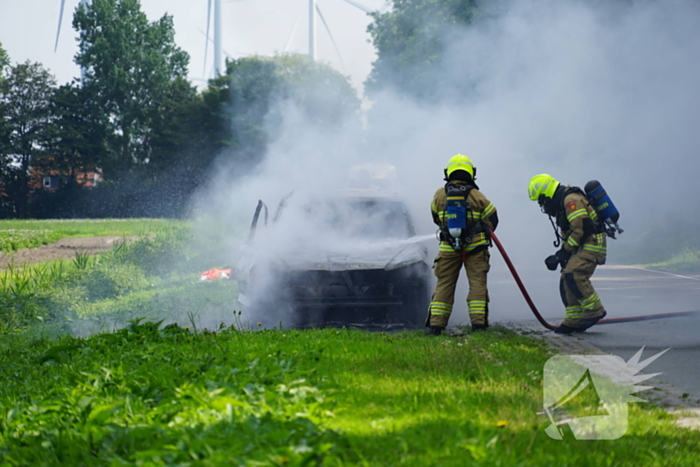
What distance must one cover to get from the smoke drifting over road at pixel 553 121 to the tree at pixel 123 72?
2859 centimetres

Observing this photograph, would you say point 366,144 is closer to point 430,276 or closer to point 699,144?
point 699,144

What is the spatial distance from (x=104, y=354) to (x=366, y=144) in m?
18.4

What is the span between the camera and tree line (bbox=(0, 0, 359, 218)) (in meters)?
43.9

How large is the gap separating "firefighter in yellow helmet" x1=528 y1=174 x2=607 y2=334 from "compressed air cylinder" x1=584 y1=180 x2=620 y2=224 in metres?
0.05

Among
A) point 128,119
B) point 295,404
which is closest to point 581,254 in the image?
point 295,404

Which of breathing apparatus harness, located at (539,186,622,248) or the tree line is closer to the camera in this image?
breathing apparatus harness, located at (539,186,622,248)

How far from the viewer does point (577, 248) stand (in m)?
7.53

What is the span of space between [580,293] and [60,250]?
12212 mm

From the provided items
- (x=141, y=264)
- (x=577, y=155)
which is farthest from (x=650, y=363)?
(x=577, y=155)

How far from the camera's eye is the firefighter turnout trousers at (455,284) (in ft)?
23.1

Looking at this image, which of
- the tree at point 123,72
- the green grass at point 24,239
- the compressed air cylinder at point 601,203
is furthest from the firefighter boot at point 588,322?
the tree at point 123,72

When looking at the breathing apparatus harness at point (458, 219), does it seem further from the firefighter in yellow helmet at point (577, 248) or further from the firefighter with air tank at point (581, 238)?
the firefighter in yellow helmet at point (577, 248)

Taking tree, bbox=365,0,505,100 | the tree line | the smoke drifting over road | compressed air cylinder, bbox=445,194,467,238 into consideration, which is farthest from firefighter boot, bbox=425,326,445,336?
the tree line

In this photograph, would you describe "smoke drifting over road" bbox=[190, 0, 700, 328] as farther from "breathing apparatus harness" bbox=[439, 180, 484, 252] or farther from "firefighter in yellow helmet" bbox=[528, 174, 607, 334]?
"breathing apparatus harness" bbox=[439, 180, 484, 252]
